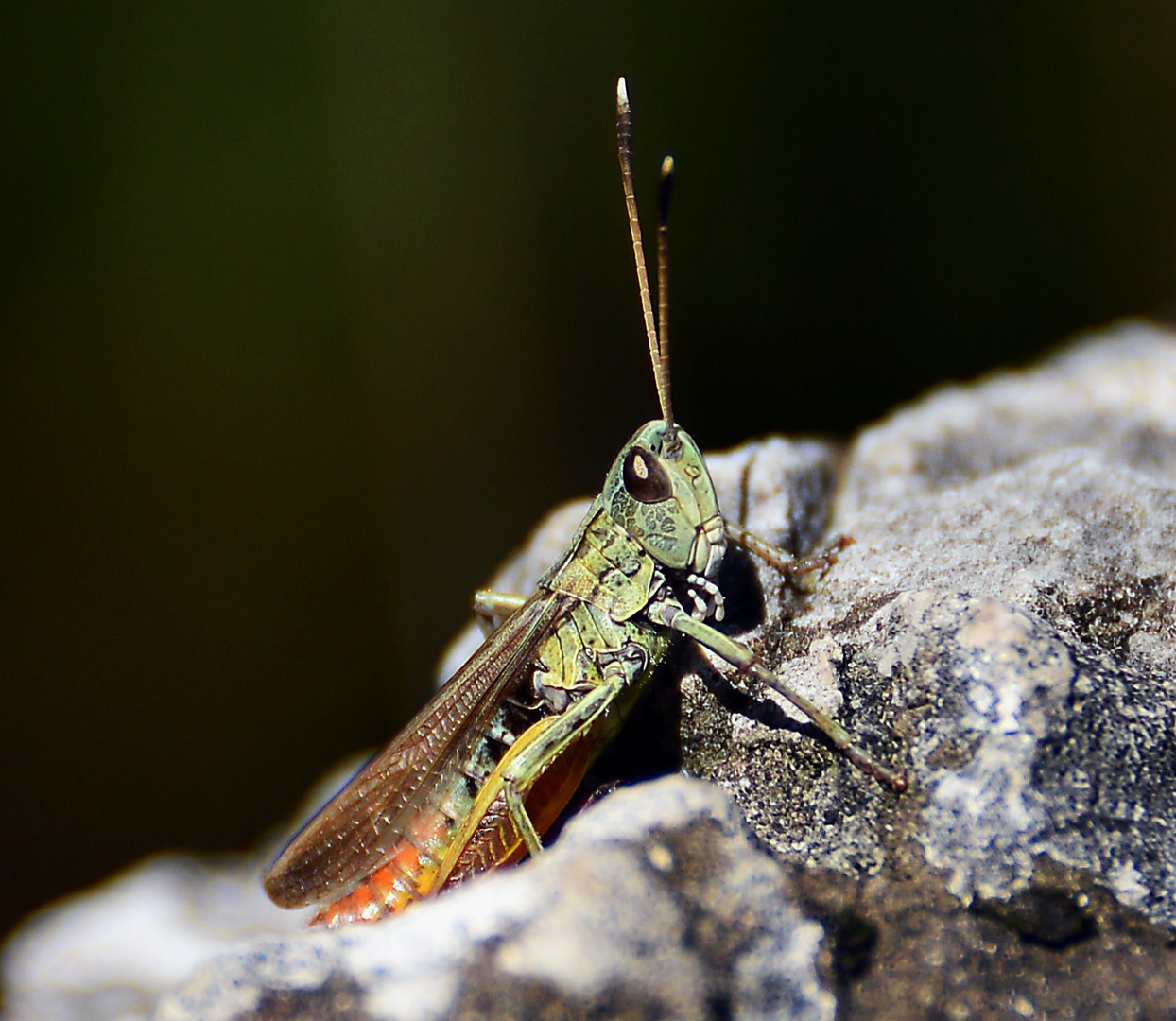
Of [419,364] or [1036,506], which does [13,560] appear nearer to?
[419,364]

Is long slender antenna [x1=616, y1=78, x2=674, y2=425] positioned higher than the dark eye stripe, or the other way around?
long slender antenna [x1=616, y1=78, x2=674, y2=425]

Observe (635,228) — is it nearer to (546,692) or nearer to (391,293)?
(546,692)

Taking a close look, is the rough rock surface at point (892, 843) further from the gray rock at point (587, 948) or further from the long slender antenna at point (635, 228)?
the long slender antenna at point (635, 228)

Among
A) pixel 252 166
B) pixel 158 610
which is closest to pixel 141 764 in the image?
pixel 158 610

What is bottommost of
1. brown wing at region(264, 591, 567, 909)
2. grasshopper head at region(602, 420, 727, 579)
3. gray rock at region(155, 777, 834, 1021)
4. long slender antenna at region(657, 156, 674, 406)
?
brown wing at region(264, 591, 567, 909)

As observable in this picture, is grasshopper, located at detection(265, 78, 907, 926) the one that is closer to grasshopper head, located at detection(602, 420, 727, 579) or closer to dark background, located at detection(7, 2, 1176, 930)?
grasshopper head, located at detection(602, 420, 727, 579)

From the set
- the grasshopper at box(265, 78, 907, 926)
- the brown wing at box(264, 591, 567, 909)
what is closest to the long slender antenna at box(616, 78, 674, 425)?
the grasshopper at box(265, 78, 907, 926)
